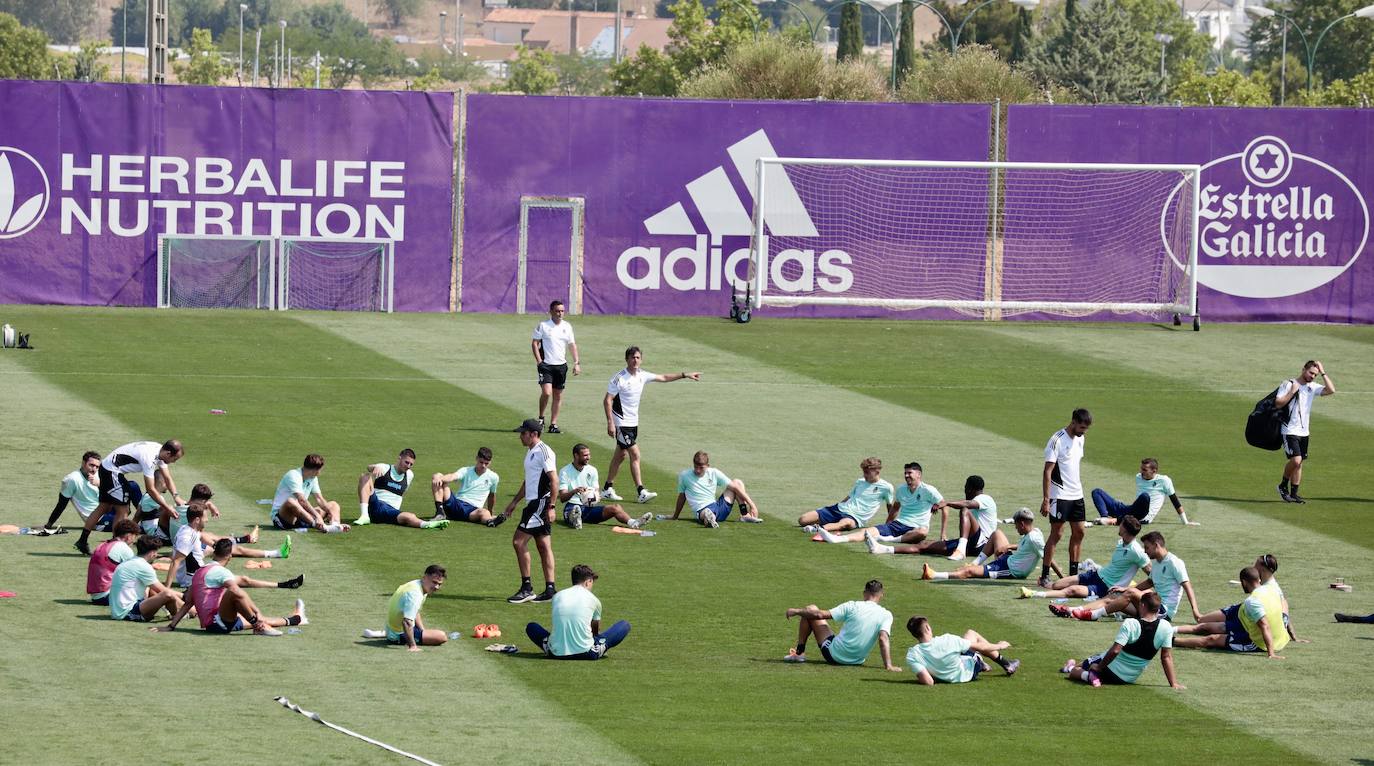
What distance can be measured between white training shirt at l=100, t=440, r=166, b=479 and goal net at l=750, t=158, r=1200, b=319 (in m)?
27.8

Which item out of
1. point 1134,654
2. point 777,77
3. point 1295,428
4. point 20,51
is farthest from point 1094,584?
point 20,51

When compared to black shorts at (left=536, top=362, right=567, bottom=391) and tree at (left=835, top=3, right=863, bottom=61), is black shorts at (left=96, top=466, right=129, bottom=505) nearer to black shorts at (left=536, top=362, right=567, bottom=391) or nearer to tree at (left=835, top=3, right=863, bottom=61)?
black shorts at (left=536, top=362, right=567, bottom=391)

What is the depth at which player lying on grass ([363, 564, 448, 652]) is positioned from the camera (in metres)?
18.5

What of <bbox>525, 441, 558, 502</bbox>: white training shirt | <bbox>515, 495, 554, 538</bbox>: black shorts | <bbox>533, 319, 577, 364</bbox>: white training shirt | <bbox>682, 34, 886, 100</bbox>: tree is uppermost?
<bbox>682, 34, 886, 100</bbox>: tree

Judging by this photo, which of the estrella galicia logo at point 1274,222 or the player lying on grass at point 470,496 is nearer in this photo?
the player lying on grass at point 470,496

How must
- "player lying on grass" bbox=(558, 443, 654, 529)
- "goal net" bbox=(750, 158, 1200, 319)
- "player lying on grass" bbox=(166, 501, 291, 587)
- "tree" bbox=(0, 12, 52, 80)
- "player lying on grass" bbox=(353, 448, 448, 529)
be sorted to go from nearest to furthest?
"player lying on grass" bbox=(166, 501, 291, 587) < "player lying on grass" bbox=(353, 448, 448, 529) < "player lying on grass" bbox=(558, 443, 654, 529) < "goal net" bbox=(750, 158, 1200, 319) < "tree" bbox=(0, 12, 52, 80)

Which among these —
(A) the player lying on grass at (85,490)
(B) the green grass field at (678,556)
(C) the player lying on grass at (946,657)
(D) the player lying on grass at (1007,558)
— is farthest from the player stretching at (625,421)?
(C) the player lying on grass at (946,657)

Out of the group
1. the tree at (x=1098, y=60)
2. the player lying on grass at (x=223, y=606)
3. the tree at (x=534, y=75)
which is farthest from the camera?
the tree at (x=534, y=75)

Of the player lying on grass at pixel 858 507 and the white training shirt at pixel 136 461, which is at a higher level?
the white training shirt at pixel 136 461

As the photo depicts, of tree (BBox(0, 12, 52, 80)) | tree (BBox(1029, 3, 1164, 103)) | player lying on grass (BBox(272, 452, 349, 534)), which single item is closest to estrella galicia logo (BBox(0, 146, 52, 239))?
player lying on grass (BBox(272, 452, 349, 534))

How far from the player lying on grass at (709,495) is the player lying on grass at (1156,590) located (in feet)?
18.3

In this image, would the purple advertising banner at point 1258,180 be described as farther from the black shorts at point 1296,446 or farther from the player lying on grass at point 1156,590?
the player lying on grass at point 1156,590

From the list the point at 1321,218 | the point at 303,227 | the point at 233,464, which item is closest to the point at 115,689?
the point at 233,464

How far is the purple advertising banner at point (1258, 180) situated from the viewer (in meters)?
50.0
